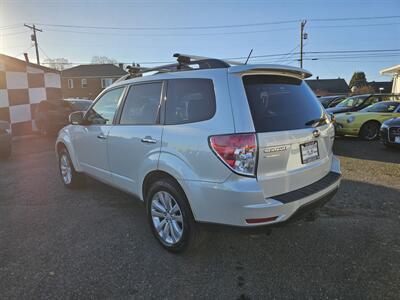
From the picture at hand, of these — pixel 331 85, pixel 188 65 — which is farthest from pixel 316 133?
pixel 331 85

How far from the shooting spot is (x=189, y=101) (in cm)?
275

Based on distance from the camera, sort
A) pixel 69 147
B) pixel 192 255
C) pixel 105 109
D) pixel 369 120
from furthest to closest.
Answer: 1. pixel 369 120
2. pixel 69 147
3. pixel 105 109
4. pixel 192 255

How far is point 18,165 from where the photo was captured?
21.7 ft

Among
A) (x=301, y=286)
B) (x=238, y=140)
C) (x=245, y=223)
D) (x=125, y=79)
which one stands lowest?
(x=301, y=286)

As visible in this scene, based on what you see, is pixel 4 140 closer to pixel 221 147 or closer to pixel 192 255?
pixel 192 255

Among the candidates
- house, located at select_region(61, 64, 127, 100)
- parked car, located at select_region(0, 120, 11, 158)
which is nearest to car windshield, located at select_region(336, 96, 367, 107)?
parked car, located at select_region(0, 120, 11, 158)

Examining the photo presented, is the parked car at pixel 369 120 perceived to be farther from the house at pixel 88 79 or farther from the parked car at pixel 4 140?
the house at pixel 88 79

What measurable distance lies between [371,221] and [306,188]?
1.49 meters

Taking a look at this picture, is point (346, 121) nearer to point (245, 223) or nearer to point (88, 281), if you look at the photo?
point (245, 223)

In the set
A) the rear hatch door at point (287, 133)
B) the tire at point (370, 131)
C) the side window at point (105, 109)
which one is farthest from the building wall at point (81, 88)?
the rear hatch door at point (287, 133)

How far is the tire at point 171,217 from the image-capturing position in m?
2.65

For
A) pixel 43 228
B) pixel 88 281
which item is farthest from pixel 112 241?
pixel 43 228

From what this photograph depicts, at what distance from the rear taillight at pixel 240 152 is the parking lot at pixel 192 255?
539 mm

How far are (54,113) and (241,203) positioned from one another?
997 cm
